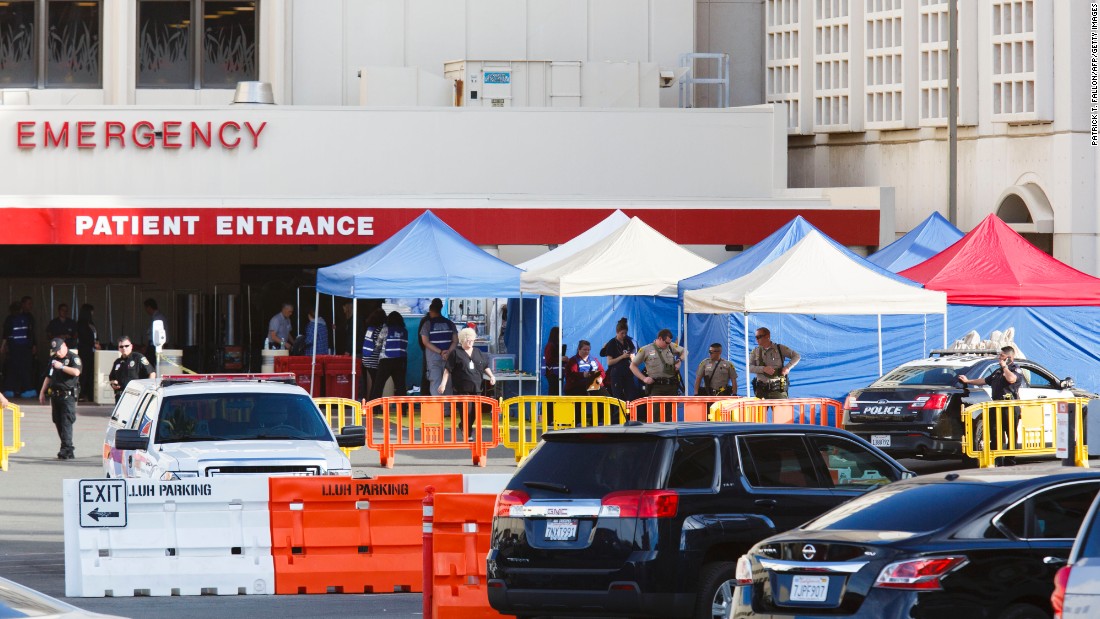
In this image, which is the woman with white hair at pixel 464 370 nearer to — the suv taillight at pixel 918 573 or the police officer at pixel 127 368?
the police officer at pixel 127 368

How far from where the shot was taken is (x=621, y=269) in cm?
2519

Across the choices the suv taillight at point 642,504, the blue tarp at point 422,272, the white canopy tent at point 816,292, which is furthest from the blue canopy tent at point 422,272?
the suv taillight at point 642,504

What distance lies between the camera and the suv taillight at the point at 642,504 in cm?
1038

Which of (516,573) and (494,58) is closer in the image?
(516,573)

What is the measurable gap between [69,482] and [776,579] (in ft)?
20.8

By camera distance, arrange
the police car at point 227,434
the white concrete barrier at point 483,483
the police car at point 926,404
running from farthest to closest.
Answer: the police car at point 926,404 < the police car at point 227,434 < the white concrete barrier at point 483,483

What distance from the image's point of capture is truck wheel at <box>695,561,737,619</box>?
10445 millimetres

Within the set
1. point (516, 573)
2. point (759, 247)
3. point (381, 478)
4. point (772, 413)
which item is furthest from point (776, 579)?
point (759, 247)

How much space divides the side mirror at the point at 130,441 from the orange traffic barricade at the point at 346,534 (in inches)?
74.7

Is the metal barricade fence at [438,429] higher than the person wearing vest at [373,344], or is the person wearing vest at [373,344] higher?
the person wearing vest at [373,344]

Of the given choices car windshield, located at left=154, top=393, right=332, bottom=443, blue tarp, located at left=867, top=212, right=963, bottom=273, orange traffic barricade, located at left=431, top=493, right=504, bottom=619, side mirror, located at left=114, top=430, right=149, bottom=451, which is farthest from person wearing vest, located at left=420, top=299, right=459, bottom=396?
orange traffic barricade, located at left=431, top=493, right=504, bottom=619

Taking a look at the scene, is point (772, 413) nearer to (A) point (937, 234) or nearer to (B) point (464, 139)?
(A) point (937, 234)

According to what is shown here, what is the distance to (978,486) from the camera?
917 centimetres

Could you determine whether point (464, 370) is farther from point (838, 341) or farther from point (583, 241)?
point (838, 341)
